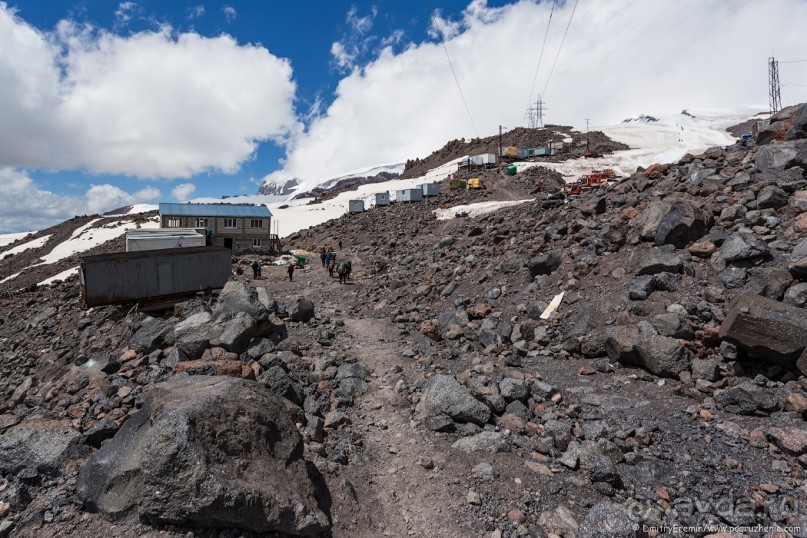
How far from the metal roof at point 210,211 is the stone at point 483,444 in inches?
1530

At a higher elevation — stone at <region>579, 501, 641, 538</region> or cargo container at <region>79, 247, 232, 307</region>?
cargo container at <region>79, 247, 232, 307</region>

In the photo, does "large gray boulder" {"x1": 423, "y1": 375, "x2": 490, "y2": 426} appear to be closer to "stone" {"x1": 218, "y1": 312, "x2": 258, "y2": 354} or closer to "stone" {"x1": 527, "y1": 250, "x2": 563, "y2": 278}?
Result: "stone" {"x1": 218, "y1": 312, "x2": 258, "y2": 354}

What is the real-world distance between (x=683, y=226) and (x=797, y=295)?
13.9 feet

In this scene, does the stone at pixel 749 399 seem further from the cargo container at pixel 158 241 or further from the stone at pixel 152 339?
the cargo container at pixel 158 241

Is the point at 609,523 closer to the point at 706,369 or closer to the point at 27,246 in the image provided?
the point at 706,369

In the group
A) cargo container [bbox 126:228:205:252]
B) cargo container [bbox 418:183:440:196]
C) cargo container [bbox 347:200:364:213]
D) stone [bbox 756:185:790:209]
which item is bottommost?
stone [bbox 756:185:790:209]

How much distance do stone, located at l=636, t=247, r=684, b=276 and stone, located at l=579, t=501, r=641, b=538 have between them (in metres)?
8.01

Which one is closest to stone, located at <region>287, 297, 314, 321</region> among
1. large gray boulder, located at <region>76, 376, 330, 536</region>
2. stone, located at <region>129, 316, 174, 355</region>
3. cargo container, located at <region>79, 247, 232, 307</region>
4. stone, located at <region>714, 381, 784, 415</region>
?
stone, located at <region>129, 316, 174, 355</region>

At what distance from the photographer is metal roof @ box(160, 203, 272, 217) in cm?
4206

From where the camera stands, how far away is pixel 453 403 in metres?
8.48

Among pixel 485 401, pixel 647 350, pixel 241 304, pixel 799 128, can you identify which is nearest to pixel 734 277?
pixel 647 350

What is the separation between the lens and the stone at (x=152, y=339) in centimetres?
1068

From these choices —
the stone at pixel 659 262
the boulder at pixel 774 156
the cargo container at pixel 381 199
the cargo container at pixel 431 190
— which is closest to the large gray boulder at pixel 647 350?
the stone at pixel 659 262

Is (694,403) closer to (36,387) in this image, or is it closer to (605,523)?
(605,523)
